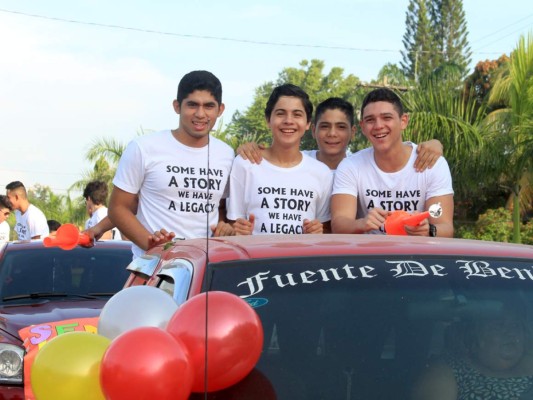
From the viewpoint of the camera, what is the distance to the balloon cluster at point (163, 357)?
2.35 meters

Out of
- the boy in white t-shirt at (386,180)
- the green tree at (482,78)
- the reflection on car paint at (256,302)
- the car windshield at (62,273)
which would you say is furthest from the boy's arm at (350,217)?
the green tree at (482,78)

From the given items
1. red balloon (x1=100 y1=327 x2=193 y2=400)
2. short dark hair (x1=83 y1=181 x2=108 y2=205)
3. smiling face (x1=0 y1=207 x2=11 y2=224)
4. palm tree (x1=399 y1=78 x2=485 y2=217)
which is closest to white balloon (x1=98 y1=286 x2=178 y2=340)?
red balloon (x1=100 y1=327 x2=193 y2=400)

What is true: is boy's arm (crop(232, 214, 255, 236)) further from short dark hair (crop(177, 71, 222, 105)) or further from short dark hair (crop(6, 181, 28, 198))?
short dark hair (crop(6, 181, 28, 198))

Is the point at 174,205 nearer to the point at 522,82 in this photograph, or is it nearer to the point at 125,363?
the point at 125,363

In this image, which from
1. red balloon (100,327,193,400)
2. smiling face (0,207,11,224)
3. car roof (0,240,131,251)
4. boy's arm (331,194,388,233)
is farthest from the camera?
smiling face (0,207,11,224)

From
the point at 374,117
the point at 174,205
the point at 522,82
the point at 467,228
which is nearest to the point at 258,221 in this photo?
the point at 174,205

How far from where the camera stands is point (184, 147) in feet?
17.8

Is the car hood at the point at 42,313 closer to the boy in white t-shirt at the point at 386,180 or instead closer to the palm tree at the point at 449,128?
the boy in white t-shirt at the point at 386,180

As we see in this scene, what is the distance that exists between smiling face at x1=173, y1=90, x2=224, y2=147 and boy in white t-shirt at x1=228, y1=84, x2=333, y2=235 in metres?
0.28

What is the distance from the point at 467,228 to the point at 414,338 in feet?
71.8

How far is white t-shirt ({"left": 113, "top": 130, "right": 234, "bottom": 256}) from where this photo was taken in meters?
5.29

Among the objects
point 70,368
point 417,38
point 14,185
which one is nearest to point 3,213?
point 14,185

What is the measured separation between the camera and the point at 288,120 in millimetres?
5465

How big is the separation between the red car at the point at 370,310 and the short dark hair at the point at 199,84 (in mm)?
2360
